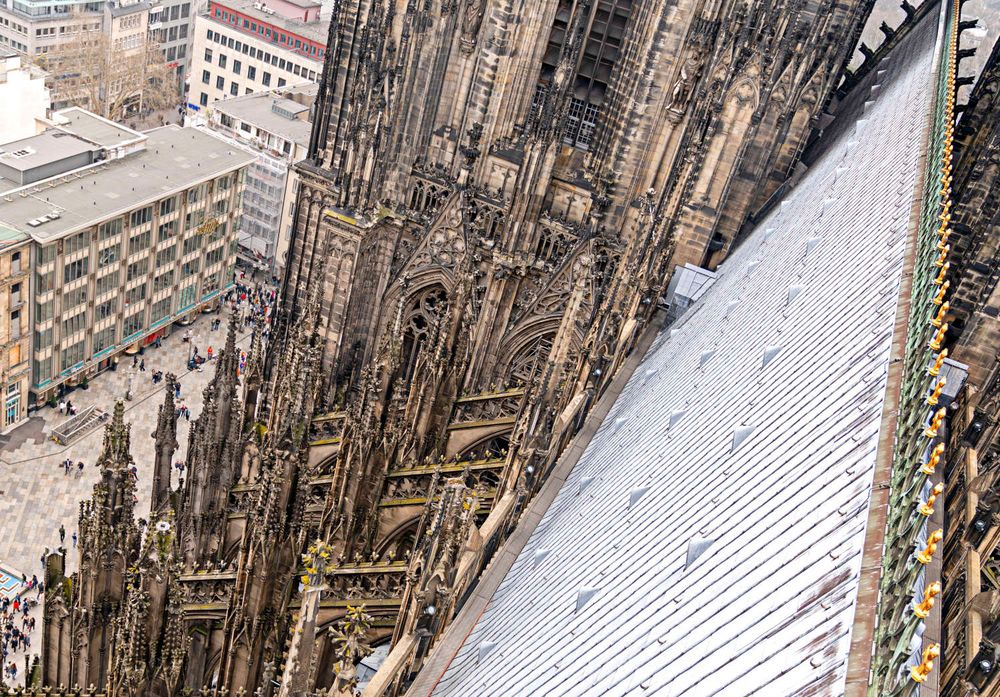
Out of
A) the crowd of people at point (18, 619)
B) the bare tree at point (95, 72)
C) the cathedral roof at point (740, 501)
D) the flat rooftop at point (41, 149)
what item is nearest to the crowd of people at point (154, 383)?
the crowd of people at point (18, 619)

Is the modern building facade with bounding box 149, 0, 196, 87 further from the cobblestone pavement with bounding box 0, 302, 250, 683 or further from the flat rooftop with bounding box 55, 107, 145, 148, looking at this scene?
the cobblestone pavement with bounding box 0, 302, 250, 683

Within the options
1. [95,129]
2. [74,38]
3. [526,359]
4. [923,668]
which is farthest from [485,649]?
[74,38]

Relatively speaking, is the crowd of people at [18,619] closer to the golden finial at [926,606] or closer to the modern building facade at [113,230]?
the modern building facade at [113,230]

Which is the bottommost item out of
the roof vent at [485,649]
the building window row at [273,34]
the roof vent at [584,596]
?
the building window row at [273,34]

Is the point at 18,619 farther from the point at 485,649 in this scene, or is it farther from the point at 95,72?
the point at 95,72

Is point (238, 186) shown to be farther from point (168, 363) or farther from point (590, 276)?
point (590, 276)
